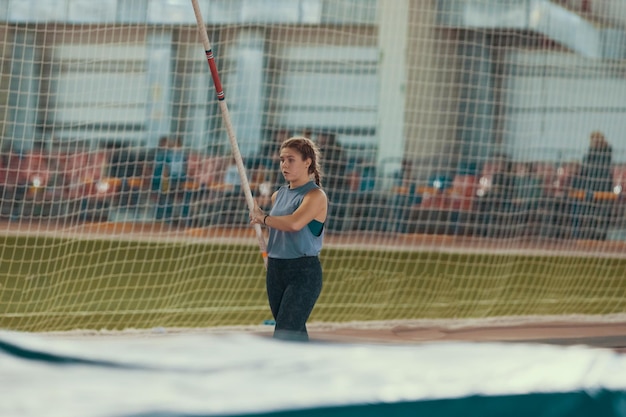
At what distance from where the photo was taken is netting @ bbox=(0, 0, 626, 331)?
34.8 feet

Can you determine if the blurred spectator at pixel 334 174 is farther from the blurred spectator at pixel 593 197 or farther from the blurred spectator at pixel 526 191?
the blurred spectator at pixel 593 197

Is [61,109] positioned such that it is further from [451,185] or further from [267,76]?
[451,185]

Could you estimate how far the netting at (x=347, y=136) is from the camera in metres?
10.6

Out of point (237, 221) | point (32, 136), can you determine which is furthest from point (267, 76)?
point (32, 136)

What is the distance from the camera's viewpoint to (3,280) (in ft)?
27.7

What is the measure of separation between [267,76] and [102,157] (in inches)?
86.8

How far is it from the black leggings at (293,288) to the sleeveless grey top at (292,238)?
2 centimetres

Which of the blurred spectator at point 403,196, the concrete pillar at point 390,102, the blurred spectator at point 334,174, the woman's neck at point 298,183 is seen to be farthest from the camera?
the blurred spectator at point 403,196

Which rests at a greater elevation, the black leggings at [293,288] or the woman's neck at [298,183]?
the woman's neck at [298,183]

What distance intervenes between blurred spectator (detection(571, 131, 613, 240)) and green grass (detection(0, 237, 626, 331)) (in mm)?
614

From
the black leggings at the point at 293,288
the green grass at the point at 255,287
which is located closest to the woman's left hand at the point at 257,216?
the black leggings at the point at 293,288

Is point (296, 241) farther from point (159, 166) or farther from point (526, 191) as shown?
point (526, 191)

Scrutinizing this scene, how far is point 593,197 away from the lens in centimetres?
1206

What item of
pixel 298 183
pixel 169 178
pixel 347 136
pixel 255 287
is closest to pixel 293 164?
pixel 298 183
